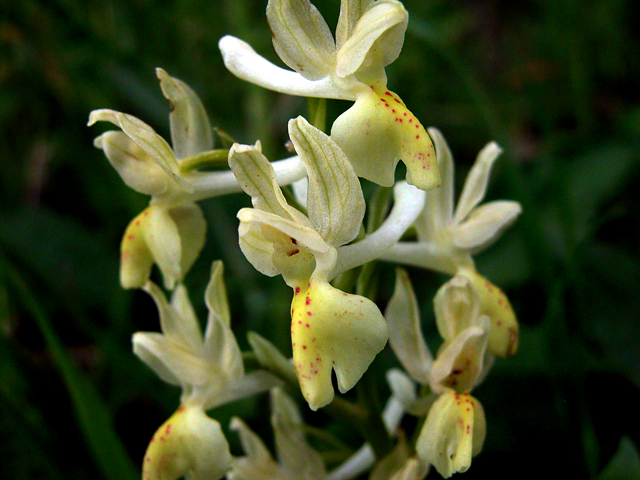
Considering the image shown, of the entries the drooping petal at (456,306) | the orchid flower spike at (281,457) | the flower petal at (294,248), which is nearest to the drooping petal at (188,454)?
the orchid flower spike at (281,457)

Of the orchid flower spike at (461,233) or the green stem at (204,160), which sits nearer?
the green stem at (204,160)

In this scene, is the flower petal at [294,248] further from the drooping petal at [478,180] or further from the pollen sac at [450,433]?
the drooping petal at [478,180]

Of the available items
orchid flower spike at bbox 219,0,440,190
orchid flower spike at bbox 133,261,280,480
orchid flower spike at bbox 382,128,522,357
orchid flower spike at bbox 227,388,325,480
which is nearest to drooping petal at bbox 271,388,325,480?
orchid flower spike at bbox 227,388,325,480

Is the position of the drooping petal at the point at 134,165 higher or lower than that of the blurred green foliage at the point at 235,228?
higher

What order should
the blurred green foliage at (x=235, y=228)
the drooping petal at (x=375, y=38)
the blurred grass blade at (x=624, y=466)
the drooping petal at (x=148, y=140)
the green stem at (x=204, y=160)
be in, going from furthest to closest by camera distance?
the blurred green foliage at (x=235, y=228) < the blurred grass blade at (x=624, y=466) < the green stem at (x=204, y=160) < the drooping petal at (x=148, y=140) < the drooping petal at (x=375, y=38)

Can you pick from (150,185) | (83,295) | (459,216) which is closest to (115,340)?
(83,295)

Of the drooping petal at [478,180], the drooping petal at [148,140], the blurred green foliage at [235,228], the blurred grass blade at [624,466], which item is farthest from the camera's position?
the blurred green foliage at [235,228]

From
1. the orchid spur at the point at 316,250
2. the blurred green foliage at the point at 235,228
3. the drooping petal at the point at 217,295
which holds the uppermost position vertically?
the orchid spur at the point at 316,250

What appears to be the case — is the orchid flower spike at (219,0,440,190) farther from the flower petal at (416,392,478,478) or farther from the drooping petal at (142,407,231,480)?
the drooping petal at (142,407,231,480)
